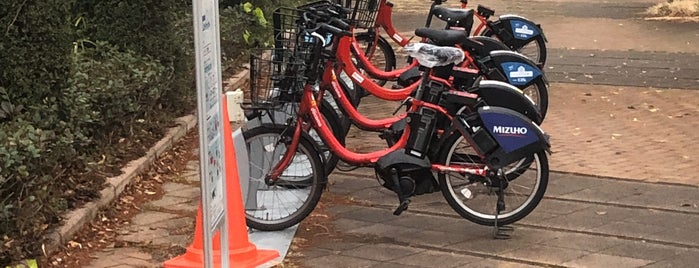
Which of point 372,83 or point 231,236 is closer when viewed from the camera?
point 231,236

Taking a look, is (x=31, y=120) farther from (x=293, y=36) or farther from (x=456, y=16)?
(x=456, y=16)

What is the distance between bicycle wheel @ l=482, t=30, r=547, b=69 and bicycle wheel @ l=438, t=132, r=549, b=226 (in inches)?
129

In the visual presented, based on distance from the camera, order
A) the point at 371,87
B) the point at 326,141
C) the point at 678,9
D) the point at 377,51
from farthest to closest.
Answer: the point at 678,9 → the point at 377,51 → the point at 371,87 → the point at 326,141

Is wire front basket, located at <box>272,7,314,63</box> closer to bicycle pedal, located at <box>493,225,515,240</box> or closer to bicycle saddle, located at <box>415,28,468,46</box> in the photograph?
bicycle saddle, located at <box>415,28,468,46</box>

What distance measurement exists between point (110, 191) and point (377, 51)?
3.79 m

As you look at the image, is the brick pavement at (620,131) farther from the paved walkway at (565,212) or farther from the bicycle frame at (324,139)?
the bicycle frame at (324,139)

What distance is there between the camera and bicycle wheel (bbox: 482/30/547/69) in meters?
8.38

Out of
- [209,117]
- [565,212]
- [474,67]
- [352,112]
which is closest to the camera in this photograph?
[209,117]

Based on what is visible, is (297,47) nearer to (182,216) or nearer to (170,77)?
(182,216)

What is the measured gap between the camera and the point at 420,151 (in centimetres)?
514

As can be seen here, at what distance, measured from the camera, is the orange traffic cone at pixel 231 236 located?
4.55 meters

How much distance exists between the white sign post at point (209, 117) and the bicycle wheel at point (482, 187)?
1.65 m

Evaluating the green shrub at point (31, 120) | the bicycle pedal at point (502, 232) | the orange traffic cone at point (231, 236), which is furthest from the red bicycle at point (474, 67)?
the green shrub at point (31, 120)

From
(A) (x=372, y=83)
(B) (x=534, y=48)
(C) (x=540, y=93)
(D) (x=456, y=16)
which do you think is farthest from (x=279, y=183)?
(B) (x=534, y=48)
